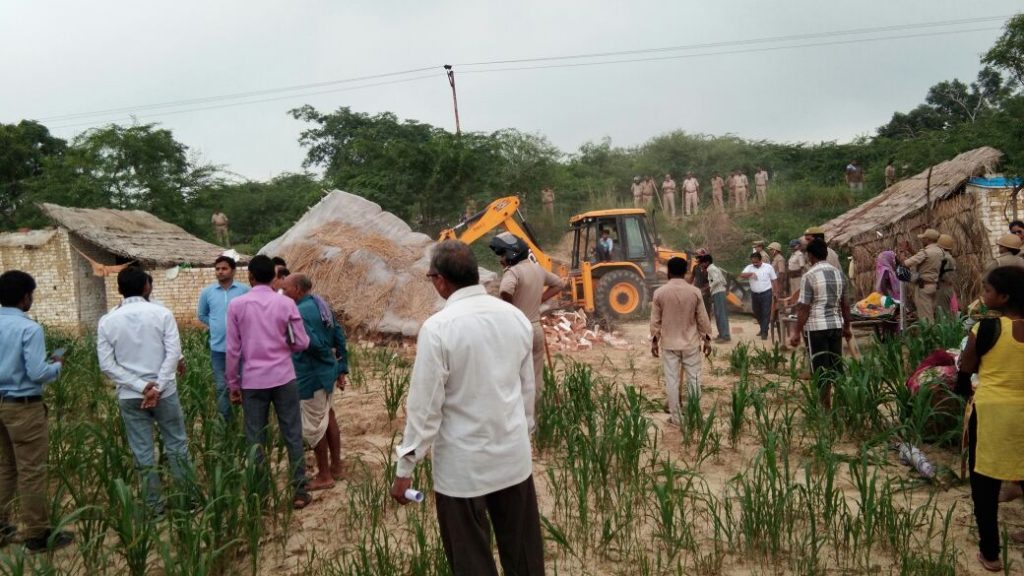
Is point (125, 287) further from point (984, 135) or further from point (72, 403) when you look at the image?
point (984, 135)

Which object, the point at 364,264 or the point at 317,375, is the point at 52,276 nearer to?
the point at 364,264

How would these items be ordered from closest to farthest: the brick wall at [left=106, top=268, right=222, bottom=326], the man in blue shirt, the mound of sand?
the man in blue shirt
the mound of sand
the brick wall at [left=106, top=268, right=222, bottom=326]

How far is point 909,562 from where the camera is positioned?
117 inches

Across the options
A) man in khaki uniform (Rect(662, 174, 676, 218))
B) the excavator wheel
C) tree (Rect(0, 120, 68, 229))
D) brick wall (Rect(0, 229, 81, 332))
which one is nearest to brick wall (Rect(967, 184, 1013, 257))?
the excavator wheel

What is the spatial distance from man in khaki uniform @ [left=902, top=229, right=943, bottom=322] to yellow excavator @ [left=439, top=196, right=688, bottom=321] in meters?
5.38

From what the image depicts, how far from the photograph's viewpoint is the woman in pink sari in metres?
8.88

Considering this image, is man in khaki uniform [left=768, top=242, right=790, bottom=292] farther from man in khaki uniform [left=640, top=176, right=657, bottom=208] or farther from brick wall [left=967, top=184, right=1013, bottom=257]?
man in khaki uniform [left=640, top=176, right=657, bottom=208]

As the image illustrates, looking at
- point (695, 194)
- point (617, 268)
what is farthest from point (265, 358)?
point (695, 194)

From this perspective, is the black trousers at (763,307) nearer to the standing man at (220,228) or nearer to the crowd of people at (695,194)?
the crowd of people at (695,194)

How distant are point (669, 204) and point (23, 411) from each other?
21.9 m

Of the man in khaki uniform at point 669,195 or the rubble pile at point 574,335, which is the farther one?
the man in khaki uniform at point 669,195

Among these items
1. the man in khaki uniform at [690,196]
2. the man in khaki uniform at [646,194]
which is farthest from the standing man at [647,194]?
the man in khaki uniform at [690,196]

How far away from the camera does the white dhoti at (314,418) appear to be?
4.36m

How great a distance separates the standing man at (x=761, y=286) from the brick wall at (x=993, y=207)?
3.42m
